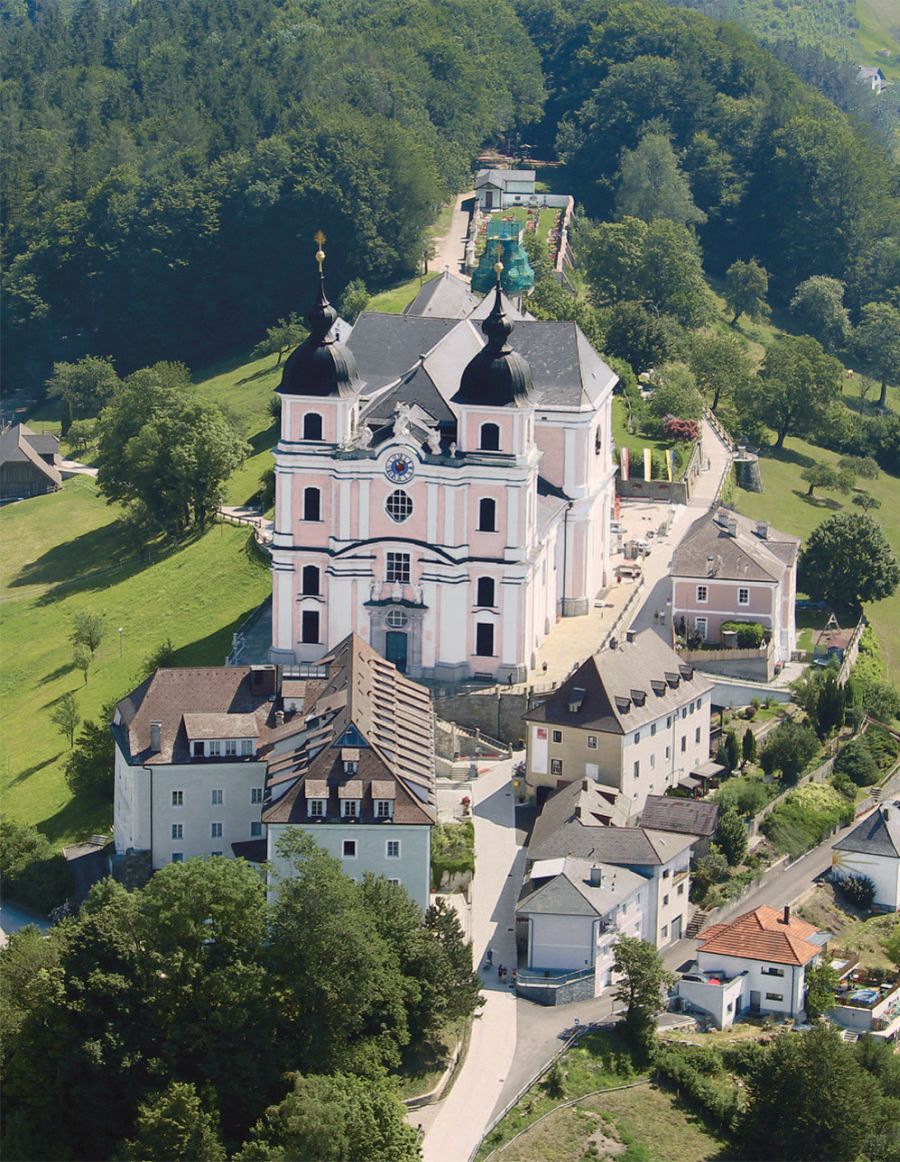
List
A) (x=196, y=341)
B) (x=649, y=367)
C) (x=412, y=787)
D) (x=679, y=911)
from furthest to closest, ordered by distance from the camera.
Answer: (x=196, y=341) → (x=649, y=367) → (x=679, y=911) → (x=412, y=787)

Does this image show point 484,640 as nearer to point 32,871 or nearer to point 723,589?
point 723,589

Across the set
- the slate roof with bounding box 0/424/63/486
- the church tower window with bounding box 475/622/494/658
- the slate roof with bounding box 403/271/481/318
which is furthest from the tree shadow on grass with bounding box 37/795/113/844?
the slate roof with bounding box 0/424/63/486

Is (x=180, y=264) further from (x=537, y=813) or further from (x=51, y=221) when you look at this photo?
(x=537, y=813)

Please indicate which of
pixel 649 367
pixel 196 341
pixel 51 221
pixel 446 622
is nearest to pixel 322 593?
pixel 446 622

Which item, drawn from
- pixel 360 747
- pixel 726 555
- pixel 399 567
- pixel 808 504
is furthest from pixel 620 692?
pixel 808 504

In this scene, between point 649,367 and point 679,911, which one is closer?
point 679,911

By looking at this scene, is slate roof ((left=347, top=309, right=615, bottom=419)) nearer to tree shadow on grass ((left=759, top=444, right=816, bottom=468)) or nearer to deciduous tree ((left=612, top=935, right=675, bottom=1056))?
deciduous tree ((left=612, top=935, right=675, bottom=1056))
